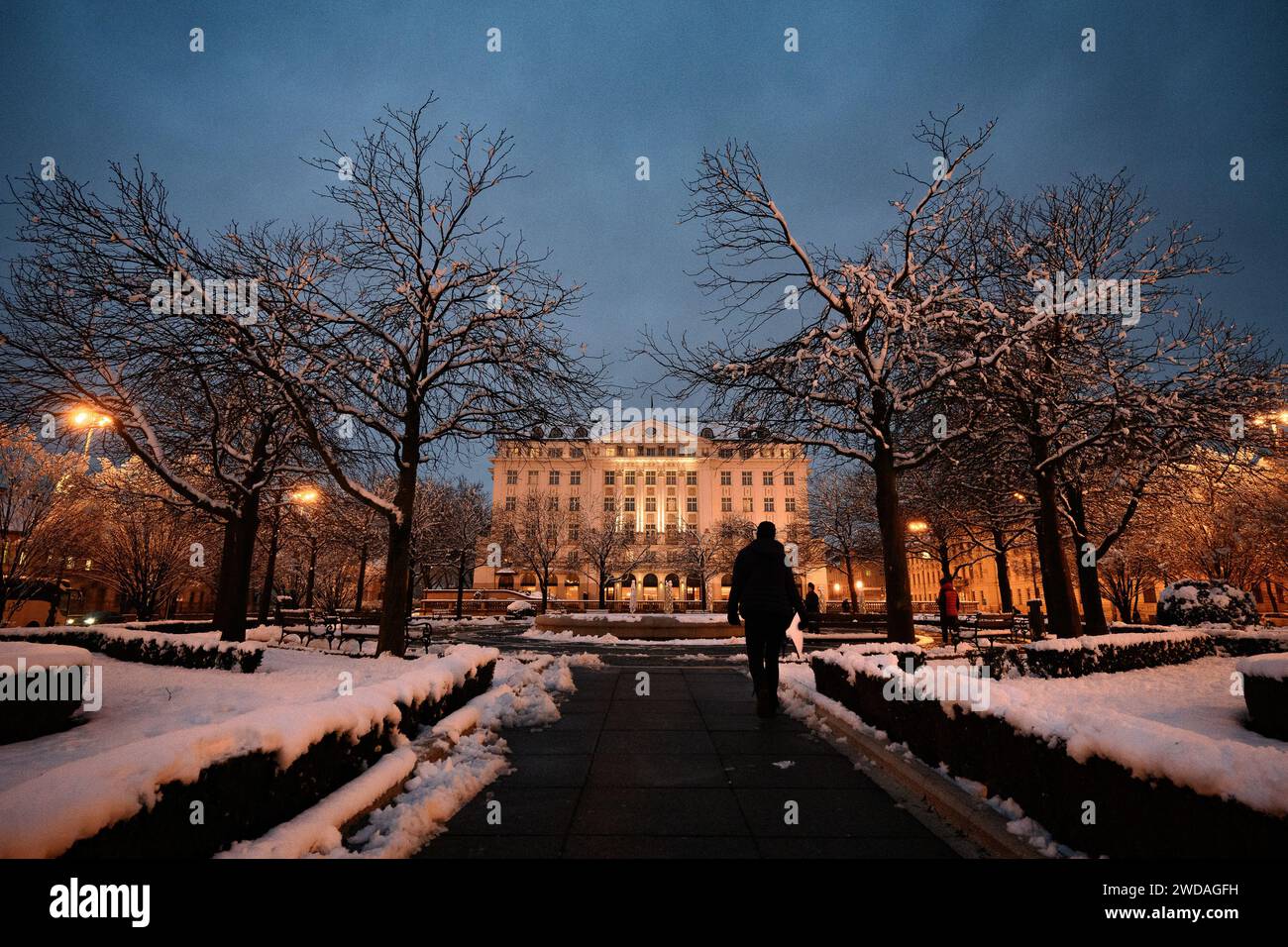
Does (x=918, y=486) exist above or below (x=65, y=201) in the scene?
below

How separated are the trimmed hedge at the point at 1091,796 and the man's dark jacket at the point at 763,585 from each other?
171cm

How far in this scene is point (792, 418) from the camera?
12.0m

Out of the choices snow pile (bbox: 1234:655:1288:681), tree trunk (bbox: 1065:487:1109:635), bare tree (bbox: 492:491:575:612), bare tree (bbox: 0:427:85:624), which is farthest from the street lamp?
bare tree (bbox: 492:491:575:612)

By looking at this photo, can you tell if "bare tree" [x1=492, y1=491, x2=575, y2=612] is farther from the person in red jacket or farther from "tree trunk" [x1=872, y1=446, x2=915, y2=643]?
"tree trunk" [x1=872, y1=446, x2=915, y2=643]

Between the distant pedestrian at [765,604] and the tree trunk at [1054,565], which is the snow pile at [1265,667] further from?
the tree trunk at [1054,565]

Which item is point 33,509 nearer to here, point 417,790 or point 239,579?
point 239,579

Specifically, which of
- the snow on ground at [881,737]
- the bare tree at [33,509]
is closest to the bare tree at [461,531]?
the bare tree at [33,509]

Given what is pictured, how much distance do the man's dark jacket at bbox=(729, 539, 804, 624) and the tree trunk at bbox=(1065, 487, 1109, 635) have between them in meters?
10.3

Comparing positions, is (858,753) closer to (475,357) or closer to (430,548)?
(475,357)

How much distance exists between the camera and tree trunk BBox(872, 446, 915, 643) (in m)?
10.1

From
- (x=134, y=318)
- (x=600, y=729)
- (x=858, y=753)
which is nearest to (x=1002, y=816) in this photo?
(x=858, y=753)

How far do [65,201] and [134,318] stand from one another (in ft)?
5.65

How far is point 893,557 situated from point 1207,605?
12.4 metres
